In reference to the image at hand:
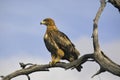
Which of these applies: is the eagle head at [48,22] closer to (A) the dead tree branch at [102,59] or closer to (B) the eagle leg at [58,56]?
(B) the eagle leg at [58,56]

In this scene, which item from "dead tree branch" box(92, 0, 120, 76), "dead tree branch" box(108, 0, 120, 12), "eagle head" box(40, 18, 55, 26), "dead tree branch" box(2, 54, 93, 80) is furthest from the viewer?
"eagle head" box(40, 18, 55, 26)

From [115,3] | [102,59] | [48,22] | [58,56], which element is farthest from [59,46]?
[102,59]

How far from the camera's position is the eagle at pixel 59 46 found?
455 inches

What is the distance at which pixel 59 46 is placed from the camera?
11.9 m

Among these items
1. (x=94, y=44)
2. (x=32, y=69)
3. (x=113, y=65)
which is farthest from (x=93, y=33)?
(x=32, y=69)

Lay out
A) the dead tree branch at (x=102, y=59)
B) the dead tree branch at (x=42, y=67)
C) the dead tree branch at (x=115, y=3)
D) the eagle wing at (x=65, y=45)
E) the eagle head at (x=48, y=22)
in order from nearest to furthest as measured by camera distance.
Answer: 1. the dead tree branch at (x=102, y=59)
2. the dead tree branch at (x=42, y=67)
3. the dead tree branch at (x=115, y=3)
4. the eagle wing at (x=65, y=45)
5. the eagle head at (x=48, y=22)

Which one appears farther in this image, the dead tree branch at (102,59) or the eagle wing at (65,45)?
the eagle wing at (65,45)

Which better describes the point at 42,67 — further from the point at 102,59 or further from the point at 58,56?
the point at 102,59

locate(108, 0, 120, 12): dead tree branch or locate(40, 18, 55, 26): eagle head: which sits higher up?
locate(108, 0, 120, 12): dead tree branch

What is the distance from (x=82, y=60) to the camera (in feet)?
31.3

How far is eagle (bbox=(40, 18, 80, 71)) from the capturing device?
1156 cm

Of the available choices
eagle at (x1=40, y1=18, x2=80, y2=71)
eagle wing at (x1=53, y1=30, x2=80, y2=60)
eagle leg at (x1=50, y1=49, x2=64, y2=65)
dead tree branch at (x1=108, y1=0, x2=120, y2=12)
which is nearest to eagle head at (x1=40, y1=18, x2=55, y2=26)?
eagle at (x1=40, y1=18, x2=80, y2=71)

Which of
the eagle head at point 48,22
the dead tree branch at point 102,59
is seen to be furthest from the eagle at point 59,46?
the dead tree branch at point 102,59

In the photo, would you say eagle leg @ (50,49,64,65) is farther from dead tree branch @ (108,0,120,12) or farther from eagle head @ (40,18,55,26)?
dead tree branch @ (108,0,120,12)
